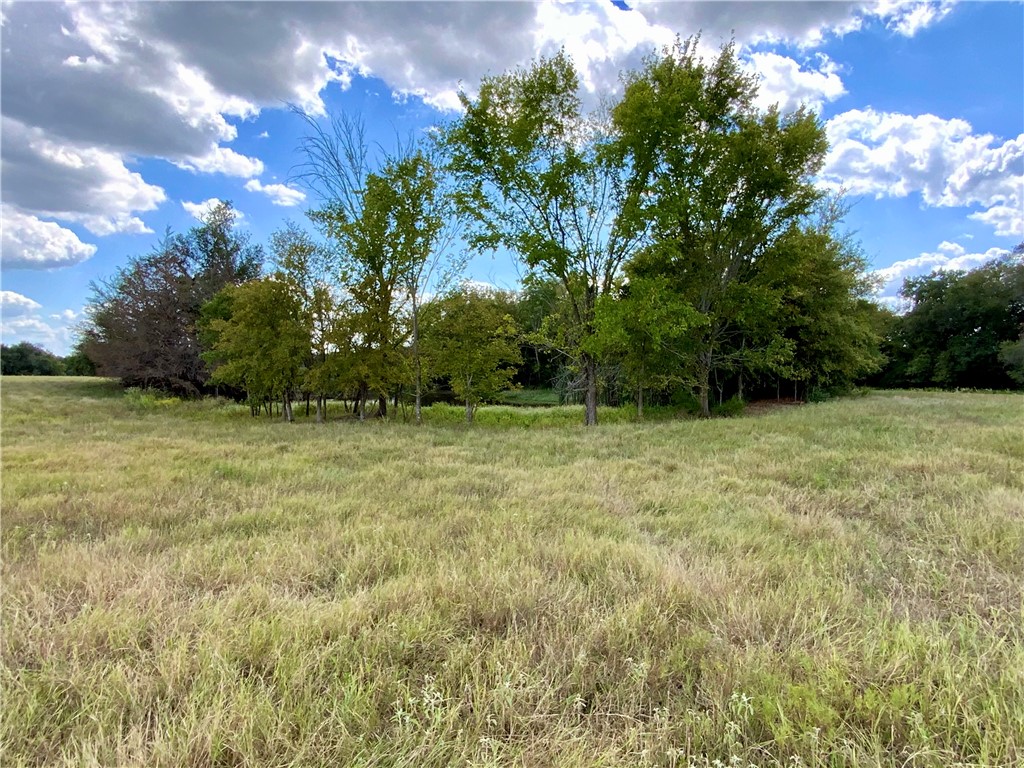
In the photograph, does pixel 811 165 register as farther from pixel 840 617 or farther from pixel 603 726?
pixel 603 726

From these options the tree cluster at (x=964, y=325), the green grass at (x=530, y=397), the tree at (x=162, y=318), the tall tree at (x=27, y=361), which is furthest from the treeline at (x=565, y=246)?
the tall tree at (x=27, y=361)

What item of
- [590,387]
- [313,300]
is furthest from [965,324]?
[313,300]

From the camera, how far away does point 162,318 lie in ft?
87.1

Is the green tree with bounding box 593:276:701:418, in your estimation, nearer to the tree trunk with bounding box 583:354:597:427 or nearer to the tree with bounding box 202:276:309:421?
the tree trunk with bounding box 583:354:597:427

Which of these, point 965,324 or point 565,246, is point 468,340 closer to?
point 565,246

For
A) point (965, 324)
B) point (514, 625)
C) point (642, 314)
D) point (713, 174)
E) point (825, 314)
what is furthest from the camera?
point (965, 324)

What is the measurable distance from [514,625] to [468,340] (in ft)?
57.8

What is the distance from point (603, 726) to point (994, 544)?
12.6 feet

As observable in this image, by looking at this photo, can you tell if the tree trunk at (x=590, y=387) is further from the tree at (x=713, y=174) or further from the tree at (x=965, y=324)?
the tree at (x=965, y=324)

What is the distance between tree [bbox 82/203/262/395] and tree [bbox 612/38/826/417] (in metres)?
24.6

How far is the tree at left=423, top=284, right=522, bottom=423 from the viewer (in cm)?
1884

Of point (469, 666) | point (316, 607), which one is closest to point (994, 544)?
point (469, 666)

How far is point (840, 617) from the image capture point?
8.36 feet

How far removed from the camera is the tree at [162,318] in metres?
26.3
